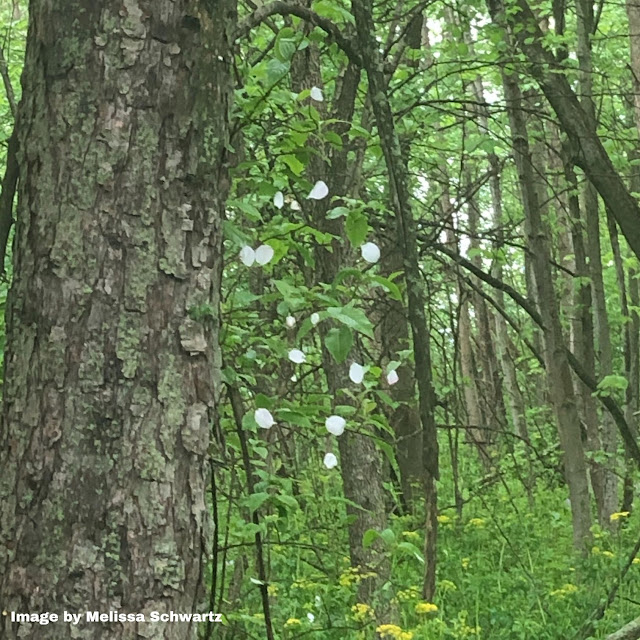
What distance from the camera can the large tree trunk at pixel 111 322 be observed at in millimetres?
1343

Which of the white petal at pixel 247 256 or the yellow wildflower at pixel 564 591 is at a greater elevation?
the white petal at pixel 247 256

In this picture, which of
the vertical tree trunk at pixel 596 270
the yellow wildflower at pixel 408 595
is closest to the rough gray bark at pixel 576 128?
the vertical tree trunk at pixel 596 270

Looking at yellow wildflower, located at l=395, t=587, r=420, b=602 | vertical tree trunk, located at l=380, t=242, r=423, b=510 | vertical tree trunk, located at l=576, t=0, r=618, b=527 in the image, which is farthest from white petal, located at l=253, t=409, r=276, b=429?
vertical tree trunk, located at l=380, t=242, r=423, b=510

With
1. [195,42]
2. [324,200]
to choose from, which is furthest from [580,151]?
[195,42]

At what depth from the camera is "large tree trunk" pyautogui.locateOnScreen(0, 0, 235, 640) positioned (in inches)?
52.9

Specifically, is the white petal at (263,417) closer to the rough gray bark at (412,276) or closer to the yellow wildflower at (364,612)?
the rough gray bark at (412,276)

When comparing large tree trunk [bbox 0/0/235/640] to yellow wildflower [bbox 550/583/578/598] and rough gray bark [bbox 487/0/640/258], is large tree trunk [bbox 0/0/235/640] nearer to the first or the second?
rough gray bark [bbox 487/0/640/258]

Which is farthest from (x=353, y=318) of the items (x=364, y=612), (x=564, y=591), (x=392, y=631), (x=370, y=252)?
(x=564, y=591)

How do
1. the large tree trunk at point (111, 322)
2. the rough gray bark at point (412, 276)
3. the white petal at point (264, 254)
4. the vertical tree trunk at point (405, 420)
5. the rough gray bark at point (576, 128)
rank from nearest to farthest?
1. the large tree trunk at point (111, 322)
2. the rough gray bark at point (412, 276)
3. the white petal at point (264, 254)
4. the rough gray bark at point (576, 128)
5. the vertical tree trunk at point (405, 420)

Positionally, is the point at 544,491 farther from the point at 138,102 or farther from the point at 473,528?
the point at 138,102

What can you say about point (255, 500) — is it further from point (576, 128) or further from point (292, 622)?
point (576, 128)

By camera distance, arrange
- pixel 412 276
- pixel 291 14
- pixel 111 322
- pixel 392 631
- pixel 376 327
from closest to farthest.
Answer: pixel 111 322, pixel 412 276, pixel 291 14, pixel 392 631, pixel 376 327

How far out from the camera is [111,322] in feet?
4.52

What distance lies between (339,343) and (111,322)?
54 cm
